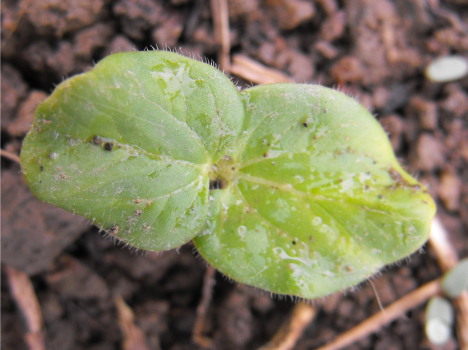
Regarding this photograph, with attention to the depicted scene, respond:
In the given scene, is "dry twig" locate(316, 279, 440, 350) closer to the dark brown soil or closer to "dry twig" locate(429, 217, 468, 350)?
the dark brown soil

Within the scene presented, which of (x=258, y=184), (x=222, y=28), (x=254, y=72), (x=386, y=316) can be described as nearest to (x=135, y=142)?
(x=258, y=184)

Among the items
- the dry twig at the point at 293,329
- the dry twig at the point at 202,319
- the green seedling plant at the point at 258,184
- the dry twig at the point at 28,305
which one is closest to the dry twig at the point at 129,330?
the dry twig at the point at 202,319

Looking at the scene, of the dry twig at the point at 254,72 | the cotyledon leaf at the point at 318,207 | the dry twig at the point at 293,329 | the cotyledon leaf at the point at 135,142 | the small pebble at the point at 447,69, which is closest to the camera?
the cotyledon leaf at the point at 135,142

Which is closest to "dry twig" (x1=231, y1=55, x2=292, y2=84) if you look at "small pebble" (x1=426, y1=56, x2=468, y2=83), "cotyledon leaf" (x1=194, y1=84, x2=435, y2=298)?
"cotyledon leaf" (x1=194, y1=84, x2=435, y2=298)

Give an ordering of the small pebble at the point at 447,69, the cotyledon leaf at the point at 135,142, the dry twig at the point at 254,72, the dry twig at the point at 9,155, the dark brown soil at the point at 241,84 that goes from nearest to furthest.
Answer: the cotyledon leaf at the point at 135,142
the dry twig at the point at 9,155
the dark brown soil at the point at 241,84
the dry twig at the point at 254,72
the small pebble at the point at 447,69

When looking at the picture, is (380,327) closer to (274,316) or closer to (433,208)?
A: (274,316)

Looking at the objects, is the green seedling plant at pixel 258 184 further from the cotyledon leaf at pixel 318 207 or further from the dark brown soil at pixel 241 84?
the dark brown soil at pixel 241 84
